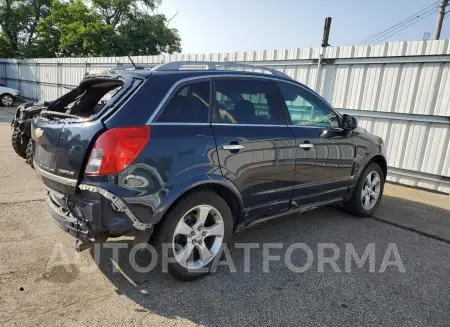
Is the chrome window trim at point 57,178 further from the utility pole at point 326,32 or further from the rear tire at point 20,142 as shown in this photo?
the utility pole at point 326,32

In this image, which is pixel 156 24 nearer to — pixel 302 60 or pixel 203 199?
pixel 302 60

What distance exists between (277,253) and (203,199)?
1222 mm

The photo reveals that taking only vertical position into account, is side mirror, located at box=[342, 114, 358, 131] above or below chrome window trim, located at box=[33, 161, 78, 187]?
above

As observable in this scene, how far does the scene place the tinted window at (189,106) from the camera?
281cm

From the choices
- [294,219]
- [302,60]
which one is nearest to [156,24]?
[302,60]

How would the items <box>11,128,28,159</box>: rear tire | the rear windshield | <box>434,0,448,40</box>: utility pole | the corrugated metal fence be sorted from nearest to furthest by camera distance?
1. the rear windshield
2. <box>11,128,28,159</box>: rear tire
3. the corrugated metal fence
4. <box>434,0,448,40</box>: utility pole

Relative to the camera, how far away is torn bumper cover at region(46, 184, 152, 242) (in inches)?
99.3

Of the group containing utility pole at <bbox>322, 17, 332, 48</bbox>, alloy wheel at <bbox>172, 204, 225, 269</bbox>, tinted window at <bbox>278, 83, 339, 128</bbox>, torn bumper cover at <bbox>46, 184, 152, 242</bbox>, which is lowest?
alloy wheel at <bbox>172, 204, 225, 269</bbox>

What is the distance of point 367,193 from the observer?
4.95 metres

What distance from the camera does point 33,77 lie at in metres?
19.9

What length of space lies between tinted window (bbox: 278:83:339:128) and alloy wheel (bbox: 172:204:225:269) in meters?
1.43

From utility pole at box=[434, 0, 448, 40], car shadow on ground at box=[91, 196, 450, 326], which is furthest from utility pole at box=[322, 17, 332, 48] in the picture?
utility pole at box=[434, 0, 448, 40]

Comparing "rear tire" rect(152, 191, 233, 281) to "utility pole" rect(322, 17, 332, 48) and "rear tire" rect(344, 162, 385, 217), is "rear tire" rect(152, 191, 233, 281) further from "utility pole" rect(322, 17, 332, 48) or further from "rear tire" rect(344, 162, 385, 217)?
"utility pole" rect(322, 17, 332, 48)

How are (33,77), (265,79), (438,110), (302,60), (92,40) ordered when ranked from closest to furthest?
1. (265,79)
2. (438,110)
3. (302,60)
4. (33,77)
5. (92,40)
